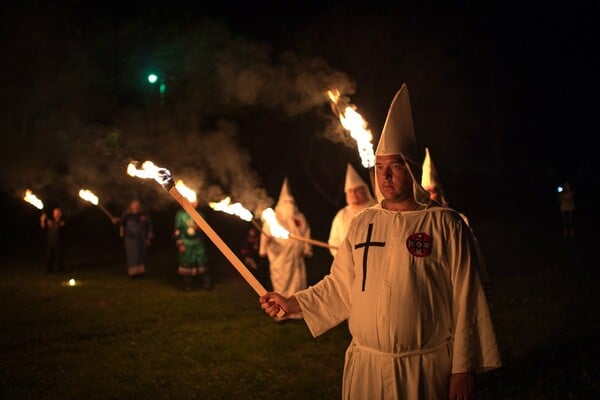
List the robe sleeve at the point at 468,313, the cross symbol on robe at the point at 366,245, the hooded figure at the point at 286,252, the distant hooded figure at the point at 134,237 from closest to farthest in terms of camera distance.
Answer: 1. the robe sleeve at the point at 468,313
2. the cross symbol on robe at the point at 366,245
3. the hooded figure at the point at 286,252
4. the distant hooded figure at the point at 134,237

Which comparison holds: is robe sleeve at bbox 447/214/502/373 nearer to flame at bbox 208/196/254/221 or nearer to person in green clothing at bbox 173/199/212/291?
flame at bbox 208/196/254/221

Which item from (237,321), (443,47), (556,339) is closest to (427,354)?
(556,339)

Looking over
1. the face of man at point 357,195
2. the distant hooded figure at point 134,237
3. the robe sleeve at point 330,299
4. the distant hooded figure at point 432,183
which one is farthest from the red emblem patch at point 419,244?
the distant hooded figure at point 134,237

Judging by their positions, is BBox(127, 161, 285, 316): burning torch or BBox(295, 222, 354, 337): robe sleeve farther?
BBox(295, 222, 354, 337): robe sleeve

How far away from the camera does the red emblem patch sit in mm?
3145

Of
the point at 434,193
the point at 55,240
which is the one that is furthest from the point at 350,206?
the point at 55,240

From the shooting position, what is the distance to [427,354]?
3166mm

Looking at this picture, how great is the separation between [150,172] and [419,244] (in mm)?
1732

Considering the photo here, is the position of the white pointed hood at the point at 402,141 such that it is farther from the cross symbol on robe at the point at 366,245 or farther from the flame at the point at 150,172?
the flame at the point at 150,172

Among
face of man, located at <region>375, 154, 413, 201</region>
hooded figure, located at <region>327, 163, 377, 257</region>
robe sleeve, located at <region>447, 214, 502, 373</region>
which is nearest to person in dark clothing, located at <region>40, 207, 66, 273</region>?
hooded figure, located at <region>327, 163, 377, 257</region>

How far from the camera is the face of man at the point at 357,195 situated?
8.64m

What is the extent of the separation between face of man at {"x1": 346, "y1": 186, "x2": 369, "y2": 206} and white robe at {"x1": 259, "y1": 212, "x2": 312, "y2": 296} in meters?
1.60

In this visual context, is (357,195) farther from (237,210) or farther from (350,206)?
(237,210)

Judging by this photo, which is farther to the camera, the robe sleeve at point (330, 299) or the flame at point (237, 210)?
the flame at point (237, 210)
